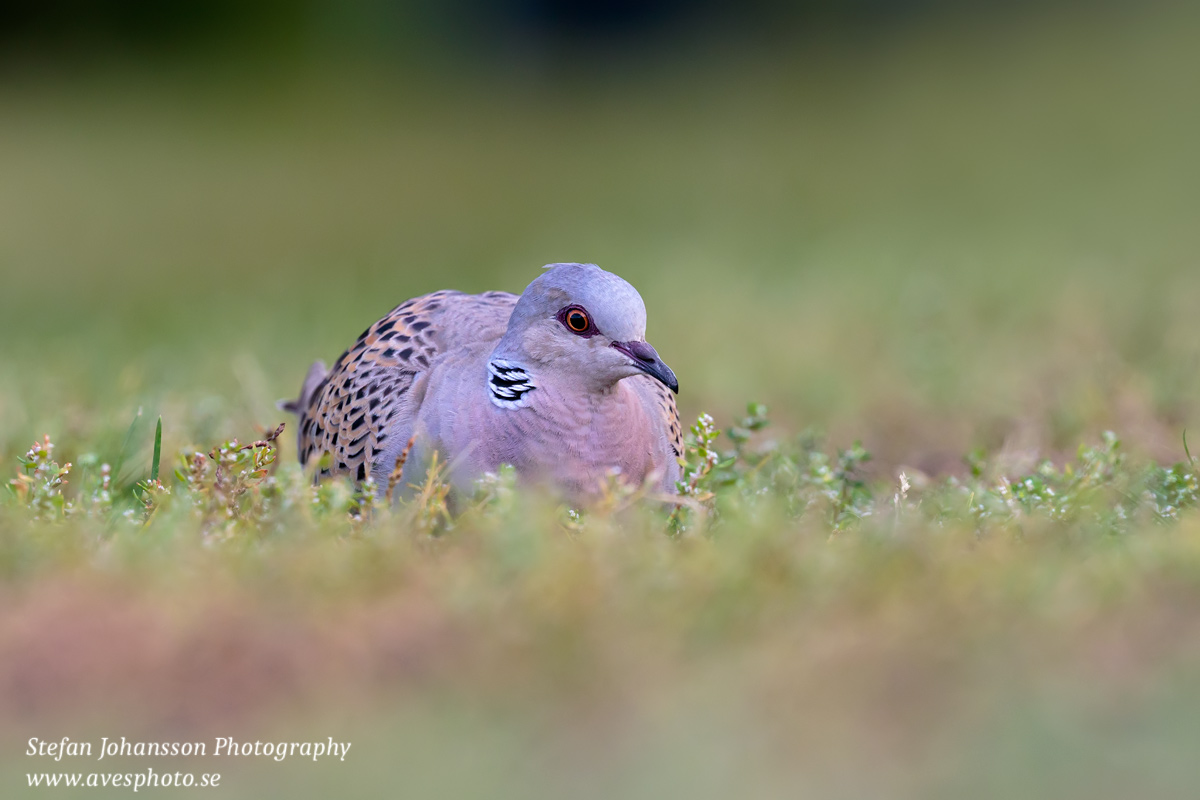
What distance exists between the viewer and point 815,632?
2740mm

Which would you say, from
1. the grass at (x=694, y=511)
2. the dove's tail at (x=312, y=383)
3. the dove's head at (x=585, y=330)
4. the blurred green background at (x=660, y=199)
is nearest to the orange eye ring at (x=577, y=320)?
the dove's head at (x=585, y=330)

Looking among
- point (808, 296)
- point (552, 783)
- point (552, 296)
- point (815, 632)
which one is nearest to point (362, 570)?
point (552, 783)

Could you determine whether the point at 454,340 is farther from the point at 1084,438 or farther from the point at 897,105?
the point at 897,105

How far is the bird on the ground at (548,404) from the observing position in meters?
3.82

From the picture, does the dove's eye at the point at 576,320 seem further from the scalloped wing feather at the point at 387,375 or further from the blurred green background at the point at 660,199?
the blurred green background at the point at 660,199

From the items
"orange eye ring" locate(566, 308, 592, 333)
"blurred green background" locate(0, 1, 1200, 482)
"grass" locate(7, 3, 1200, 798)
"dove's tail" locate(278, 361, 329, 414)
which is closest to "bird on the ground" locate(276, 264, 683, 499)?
"orange eye ring" locate(566, 308, 592, 333)

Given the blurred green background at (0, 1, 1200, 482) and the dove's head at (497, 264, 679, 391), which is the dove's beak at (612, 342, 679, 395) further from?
the blurred green background at (0, 1, 1200, 482)

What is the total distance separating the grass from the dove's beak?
0.27m

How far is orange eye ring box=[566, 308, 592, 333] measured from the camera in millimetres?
3869

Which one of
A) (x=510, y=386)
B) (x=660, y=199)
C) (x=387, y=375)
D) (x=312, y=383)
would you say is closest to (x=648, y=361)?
(x=510, y=386)

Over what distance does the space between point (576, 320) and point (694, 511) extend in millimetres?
690

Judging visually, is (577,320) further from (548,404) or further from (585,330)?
(548,404)

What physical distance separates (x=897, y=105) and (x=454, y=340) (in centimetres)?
1355

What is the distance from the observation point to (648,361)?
149 inches
